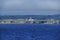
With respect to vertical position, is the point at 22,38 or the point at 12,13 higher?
the point at 12,13

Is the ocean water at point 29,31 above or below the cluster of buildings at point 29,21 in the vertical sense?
below

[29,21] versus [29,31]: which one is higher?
[29,21]

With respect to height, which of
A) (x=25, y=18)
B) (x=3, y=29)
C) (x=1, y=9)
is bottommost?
(x=3, y=29)

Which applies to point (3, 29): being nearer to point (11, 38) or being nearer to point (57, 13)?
point (11, 38)

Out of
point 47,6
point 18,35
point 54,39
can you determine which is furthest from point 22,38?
point 47,6

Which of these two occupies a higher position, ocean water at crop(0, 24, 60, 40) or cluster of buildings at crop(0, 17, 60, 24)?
cluster of buildings at crop(0, 17, 60, 24)

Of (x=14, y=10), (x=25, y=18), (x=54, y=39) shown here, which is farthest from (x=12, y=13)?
(x=54, y=39)
